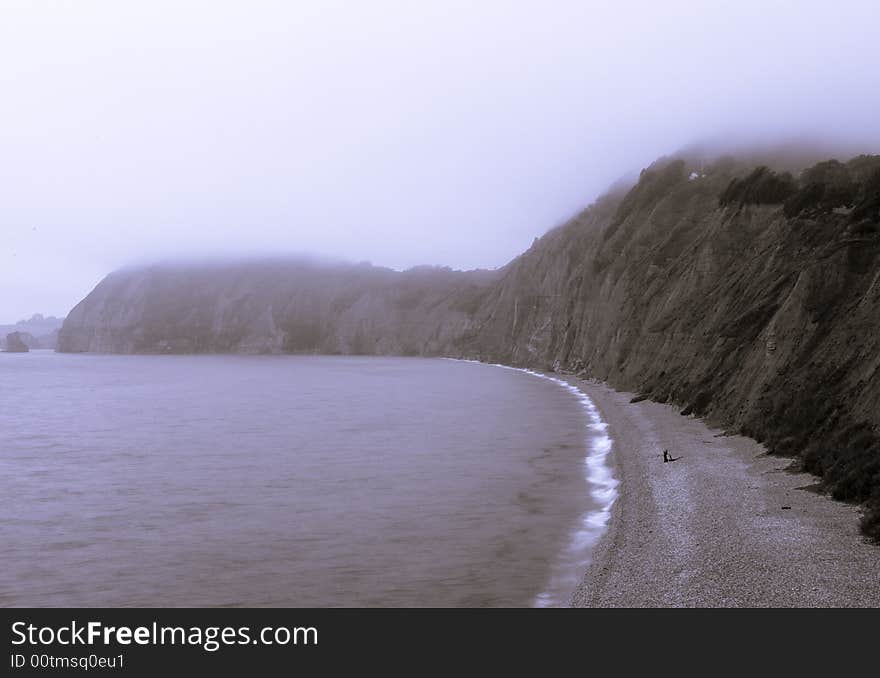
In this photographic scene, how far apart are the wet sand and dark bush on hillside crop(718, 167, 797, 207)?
28.4 metres

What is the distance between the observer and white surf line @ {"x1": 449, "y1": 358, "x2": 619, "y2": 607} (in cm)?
1410

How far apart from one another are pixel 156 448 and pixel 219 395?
1436 inches

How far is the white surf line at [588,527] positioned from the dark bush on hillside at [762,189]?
22729mm

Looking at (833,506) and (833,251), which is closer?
(833,506)

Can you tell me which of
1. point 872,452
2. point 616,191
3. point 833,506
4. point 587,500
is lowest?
point 587,500

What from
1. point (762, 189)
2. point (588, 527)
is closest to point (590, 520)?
Result: point (588, 527)

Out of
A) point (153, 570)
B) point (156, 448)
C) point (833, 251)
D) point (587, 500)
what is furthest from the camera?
point (156, 448)

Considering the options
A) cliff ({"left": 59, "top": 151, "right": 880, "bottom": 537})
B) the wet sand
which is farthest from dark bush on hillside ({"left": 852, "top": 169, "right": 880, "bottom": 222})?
the wet sand

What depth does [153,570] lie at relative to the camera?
16.2m

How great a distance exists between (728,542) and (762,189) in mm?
39813

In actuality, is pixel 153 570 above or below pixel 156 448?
above

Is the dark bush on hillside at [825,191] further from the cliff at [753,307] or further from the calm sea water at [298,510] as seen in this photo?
the calm sea water at [298,510]
